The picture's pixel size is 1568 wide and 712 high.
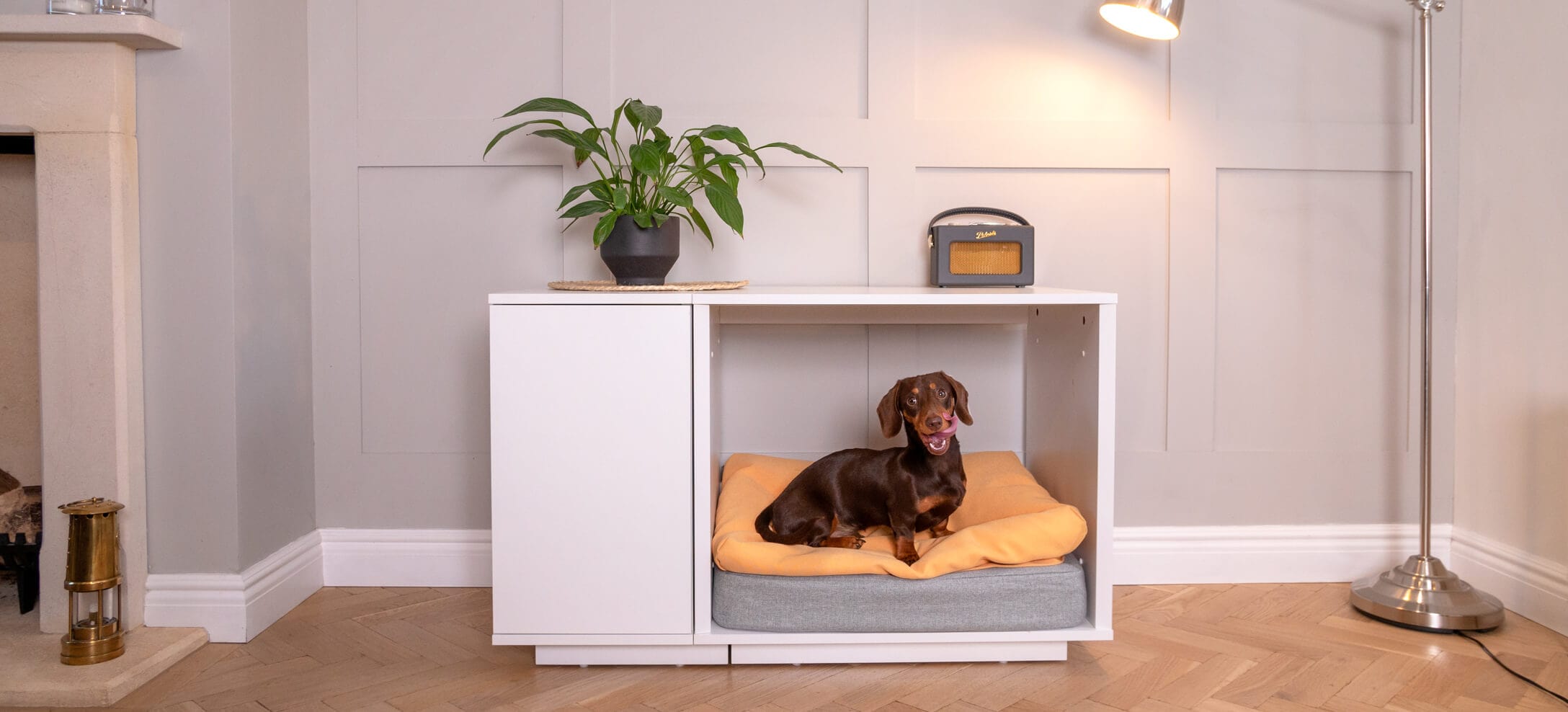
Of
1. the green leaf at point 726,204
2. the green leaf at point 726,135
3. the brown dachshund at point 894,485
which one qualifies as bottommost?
the brown dachshund at point 894,485

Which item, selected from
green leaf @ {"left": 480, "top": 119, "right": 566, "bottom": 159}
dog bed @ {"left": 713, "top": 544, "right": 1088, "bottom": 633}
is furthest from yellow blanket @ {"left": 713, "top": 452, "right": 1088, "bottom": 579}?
green leaf @ {"left": 480, "top": 119, "right": 566, "bottom": 159}

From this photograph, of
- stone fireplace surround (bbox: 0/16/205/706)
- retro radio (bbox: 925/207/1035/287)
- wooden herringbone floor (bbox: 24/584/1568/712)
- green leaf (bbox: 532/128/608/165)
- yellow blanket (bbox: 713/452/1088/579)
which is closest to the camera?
wooden herringbone floor (bbox: 24/584/1568/712)

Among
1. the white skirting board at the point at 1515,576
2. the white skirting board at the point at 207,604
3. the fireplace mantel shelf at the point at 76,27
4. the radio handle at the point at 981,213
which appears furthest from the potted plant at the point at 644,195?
the white skirting board at the point at 1515,576

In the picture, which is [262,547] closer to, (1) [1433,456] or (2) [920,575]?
(2) [920,575]

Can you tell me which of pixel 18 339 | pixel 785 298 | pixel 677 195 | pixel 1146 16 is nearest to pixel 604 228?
pixel 677 195

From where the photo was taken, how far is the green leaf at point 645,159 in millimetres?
2049

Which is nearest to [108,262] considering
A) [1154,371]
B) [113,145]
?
[113,145]

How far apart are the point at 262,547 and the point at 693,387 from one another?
3.81 feet

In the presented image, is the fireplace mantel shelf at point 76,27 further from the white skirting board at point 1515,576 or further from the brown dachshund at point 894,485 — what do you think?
the white skirting board at point 1515,576

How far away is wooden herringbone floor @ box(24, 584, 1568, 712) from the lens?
1.85 m

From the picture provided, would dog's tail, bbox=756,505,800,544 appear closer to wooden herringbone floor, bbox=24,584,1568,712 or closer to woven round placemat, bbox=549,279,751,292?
wooden herringbone floor, bbox=24,584,1568,712

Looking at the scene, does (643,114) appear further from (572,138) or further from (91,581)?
(91,581)

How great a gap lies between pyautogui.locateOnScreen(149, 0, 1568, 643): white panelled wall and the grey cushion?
0.67 m

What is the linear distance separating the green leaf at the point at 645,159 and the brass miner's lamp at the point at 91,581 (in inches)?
50.9
